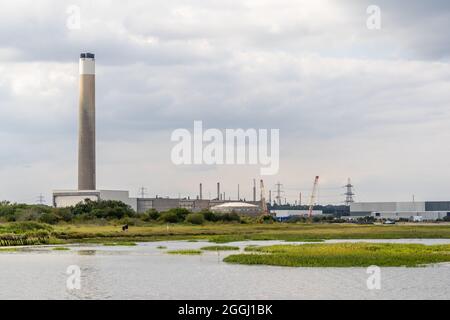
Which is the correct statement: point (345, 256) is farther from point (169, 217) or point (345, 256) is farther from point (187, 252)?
point (169, 217)

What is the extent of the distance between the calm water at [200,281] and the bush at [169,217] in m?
83.3

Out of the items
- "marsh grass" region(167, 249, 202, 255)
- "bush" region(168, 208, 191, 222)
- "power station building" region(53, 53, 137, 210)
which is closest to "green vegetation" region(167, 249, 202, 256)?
"marsh grass" region(167, 249, 202, 255)

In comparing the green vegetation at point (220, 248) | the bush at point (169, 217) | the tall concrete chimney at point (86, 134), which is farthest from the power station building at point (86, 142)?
the green vegetation at point (220, 248)

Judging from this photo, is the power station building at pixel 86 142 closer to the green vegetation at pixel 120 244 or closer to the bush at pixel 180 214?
the bush at pixel 180 214

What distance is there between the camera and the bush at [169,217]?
146 m

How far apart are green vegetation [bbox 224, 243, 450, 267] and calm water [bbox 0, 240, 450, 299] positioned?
8.04ft

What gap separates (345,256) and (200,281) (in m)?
16.7

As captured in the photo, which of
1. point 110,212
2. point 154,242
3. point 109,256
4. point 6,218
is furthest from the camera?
point 110,212

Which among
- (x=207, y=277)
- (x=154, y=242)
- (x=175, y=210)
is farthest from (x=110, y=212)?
(x=207, y=277)

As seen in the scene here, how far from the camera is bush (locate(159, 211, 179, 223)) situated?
5753 inches

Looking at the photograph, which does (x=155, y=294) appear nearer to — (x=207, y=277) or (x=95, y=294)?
(x=95, y=294)

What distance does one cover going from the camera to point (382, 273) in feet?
165
